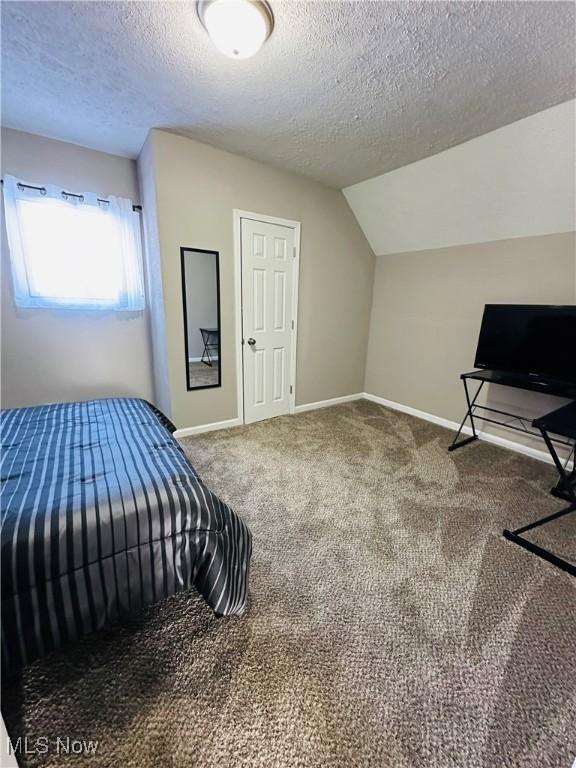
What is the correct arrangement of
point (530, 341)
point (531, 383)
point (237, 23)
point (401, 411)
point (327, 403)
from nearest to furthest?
point (237, 23)
point (531, 383)
point (530, 341)
point (401, 411)
point (327, 403)

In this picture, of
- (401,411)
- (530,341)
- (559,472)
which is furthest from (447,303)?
(559,472)

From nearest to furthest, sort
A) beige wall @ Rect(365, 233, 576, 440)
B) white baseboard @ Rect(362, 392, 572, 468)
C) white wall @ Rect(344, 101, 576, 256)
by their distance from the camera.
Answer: white wall @ Rect(344, 101, 576, 256) → beige wall @ Rect(365, 233, 576, 440) → white baseboard @ Rect(362, 392, 572, 468)

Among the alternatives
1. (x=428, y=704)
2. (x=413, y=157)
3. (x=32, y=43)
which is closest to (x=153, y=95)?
(x=32, y=43)

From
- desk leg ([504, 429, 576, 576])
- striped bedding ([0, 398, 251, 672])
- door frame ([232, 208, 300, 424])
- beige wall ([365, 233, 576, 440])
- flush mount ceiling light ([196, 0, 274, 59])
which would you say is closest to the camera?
striped bedding ([0, 398, 251, 672])

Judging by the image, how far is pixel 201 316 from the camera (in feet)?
9.64

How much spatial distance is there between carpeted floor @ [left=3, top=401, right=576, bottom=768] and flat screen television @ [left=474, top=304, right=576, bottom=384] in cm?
115

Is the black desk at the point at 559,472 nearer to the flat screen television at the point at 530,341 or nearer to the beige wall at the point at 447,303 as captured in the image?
the flat screen television at the point at 530,341

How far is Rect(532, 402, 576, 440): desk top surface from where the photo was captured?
5.59 feet

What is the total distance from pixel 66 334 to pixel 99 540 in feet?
7.98

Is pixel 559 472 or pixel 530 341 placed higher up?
pixel 530 341

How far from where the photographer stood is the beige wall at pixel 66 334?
2500 mm

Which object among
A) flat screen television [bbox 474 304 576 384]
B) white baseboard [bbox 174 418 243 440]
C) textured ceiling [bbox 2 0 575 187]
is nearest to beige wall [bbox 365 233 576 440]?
flat screen television [bbox 474 304 576 384]

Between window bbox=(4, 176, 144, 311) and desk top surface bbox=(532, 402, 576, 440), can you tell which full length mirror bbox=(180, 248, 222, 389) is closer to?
window bbox=(4, 176, 144, 311)

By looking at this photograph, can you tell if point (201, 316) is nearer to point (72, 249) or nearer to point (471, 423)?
point (72, 249)
